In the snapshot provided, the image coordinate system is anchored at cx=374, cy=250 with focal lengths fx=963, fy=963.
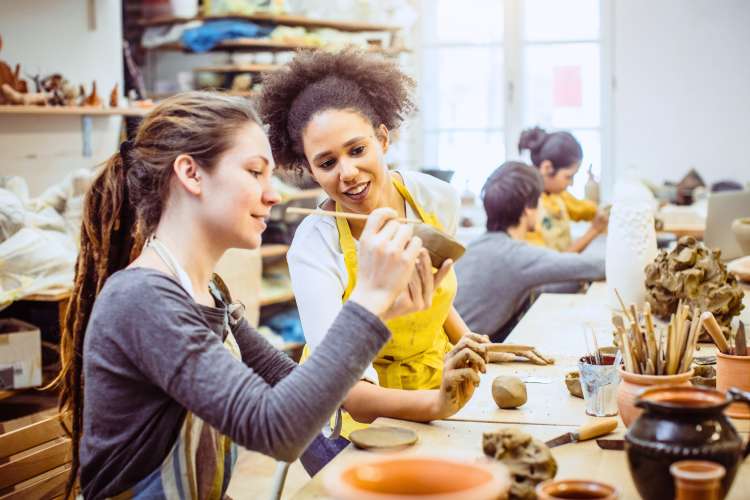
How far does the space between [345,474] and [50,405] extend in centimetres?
275

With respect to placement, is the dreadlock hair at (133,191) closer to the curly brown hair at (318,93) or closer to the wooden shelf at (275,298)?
the curly brown hair at (318,93)

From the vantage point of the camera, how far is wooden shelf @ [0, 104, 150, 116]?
154 inches

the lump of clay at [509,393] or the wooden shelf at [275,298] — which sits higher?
the lump of clay at [509,393]

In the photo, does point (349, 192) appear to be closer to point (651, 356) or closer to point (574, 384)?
point (574, 384)

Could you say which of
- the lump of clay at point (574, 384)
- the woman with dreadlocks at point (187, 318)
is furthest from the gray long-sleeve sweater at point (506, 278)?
the woman with dreadlocks at point (187, 318)

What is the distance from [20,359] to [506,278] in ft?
5.55

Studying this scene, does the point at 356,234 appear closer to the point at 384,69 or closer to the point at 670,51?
the point at 384,69

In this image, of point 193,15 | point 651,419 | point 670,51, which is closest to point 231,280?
point 193,15

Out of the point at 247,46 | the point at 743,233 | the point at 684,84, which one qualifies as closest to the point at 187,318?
the point at 743,233

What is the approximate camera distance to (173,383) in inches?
51.3

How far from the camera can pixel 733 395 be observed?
110 centimetres

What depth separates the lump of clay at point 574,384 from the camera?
182 centimetres

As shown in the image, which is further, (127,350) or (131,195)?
(131,195)

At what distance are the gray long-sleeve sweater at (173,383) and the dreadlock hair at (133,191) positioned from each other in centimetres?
20
